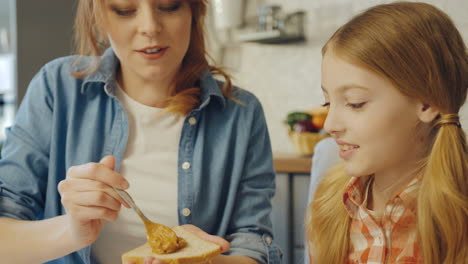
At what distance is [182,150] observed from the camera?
4.04 feet

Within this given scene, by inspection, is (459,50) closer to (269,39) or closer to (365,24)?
(365,24)

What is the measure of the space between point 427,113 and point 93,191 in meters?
0.64

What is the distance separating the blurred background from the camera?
1827mm

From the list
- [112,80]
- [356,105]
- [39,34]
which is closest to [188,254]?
[356,105]

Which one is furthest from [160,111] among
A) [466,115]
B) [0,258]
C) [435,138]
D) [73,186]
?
[466,115]

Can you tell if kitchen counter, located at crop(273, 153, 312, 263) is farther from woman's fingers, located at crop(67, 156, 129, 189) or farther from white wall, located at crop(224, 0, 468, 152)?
woman's fingers, located at crop(67, 156, 129, 189)

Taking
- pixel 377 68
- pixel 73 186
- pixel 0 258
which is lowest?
pixel 0 258

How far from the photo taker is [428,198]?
906 millimetres

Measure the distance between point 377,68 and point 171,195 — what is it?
600 mm

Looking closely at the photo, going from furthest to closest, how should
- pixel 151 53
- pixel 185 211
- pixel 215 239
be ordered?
pixel 185 211 → pixel 151 53 → pixel 215 239

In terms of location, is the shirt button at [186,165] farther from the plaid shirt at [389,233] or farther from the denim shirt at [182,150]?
the plaid shirt at [389,233]

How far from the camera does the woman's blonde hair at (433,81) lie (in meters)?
0.89

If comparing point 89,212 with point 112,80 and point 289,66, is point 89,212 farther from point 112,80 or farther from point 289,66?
point 289,66

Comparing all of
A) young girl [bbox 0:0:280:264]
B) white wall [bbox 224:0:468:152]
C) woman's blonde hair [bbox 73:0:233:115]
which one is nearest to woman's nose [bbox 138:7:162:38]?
young girl [bbox 0:0:280:264]
